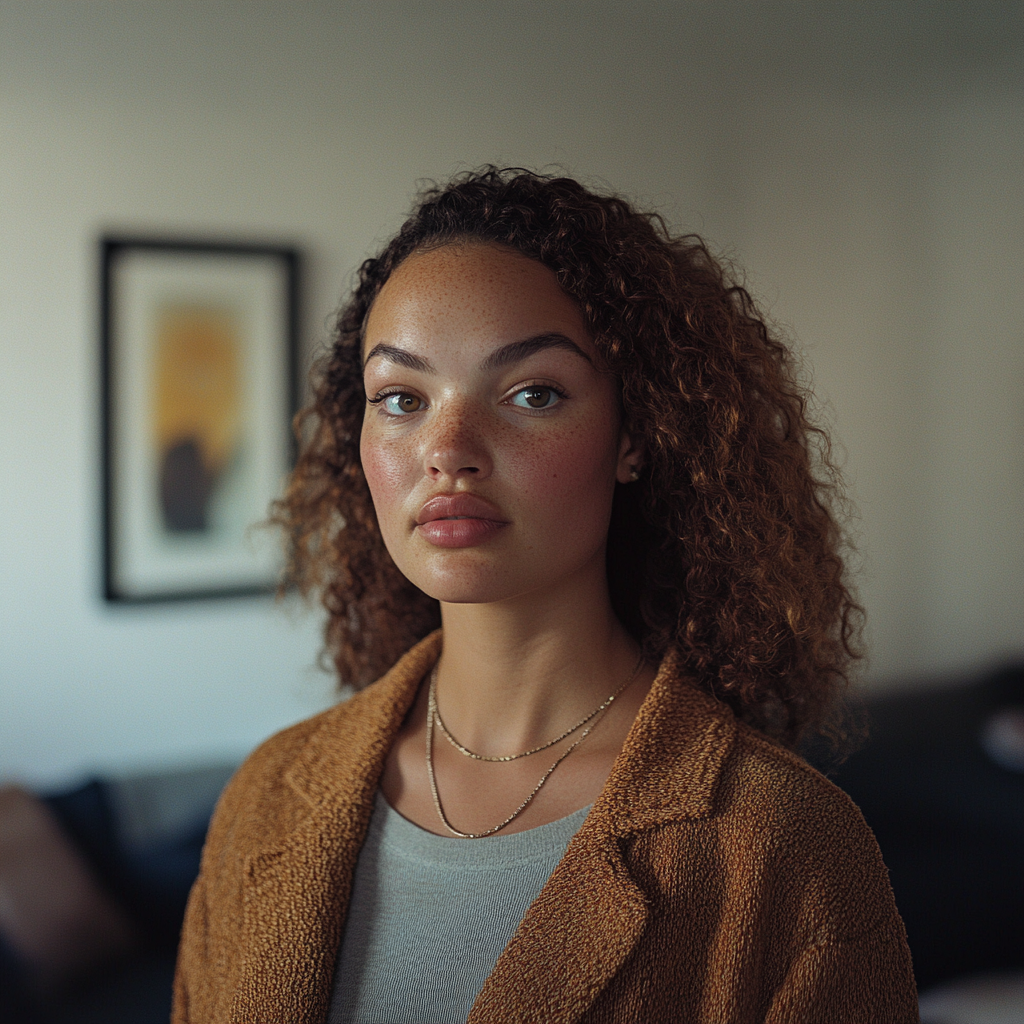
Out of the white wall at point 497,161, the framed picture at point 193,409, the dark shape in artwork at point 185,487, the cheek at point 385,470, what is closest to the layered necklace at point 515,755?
the cheek at point 385,470

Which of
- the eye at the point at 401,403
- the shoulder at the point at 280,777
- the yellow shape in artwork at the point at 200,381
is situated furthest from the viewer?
the yellow shape in artwork at the point at 200,381

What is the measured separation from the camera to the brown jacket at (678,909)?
75cm

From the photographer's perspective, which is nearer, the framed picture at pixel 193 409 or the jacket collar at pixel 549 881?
the jacket collar at pixel 549 881

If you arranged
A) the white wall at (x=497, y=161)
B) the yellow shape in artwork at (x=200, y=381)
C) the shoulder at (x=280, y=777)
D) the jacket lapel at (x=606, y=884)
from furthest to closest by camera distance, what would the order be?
the yellow shape in artwork at (x=200, y=381) → the white wall at (x=497, y=161) → the shoulder at (x=280, y=777) → the jacket lapel at (x=606, y=884)

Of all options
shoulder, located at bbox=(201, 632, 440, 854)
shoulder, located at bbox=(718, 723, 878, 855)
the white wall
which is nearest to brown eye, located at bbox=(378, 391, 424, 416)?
shoulder, located at bbox=(201, 632, 440, 854)

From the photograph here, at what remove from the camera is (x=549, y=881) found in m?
0.80

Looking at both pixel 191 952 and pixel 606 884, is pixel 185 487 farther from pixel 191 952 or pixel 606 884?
pixel 606 884

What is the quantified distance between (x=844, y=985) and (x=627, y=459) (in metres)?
0.46

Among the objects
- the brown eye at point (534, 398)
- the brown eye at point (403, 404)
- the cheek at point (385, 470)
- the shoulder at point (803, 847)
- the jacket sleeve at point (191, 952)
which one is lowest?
the jacket sleeve at point (191, 952)

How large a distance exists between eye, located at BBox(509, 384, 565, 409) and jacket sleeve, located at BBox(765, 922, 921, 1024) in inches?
18.9

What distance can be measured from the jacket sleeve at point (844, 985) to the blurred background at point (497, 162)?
147cm

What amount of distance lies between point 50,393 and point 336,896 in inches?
72.2

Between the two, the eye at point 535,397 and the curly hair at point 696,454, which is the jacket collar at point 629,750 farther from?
the eye at point 535,397

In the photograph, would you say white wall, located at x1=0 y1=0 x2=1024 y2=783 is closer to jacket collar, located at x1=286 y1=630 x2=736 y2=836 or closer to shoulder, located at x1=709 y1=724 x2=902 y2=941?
jacket collar, located at x1=286 y1=630 x2=736 y2=836
